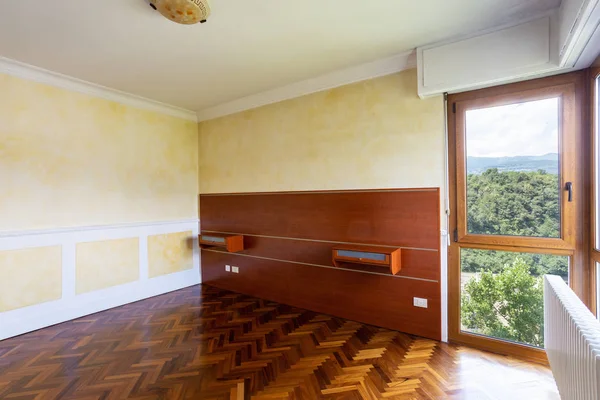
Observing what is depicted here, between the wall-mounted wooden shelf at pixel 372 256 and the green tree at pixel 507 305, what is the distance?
76cm

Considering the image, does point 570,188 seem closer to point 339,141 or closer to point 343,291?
point 339,141

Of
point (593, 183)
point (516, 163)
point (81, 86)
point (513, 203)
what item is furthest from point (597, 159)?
point (81, 86)

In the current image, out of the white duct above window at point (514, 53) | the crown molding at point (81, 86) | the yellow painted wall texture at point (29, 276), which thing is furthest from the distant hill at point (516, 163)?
the yellow painted wall texture at point (29, 276)

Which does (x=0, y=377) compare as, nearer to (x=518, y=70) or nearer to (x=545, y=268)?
(x=545, y=268)

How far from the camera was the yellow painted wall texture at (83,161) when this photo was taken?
314 centimetres

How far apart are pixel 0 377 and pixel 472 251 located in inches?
171

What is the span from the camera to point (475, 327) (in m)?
2.80

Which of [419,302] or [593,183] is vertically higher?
[593,183]

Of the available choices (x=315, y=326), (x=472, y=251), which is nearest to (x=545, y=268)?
(x=472, y=251)

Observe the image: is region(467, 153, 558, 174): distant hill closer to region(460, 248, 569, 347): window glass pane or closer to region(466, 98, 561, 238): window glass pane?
region(466, 98, 561, 238): window glass pane

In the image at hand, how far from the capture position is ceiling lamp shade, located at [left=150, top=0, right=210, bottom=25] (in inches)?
81.1

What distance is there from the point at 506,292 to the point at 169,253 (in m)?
4.47

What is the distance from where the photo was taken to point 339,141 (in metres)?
3.47

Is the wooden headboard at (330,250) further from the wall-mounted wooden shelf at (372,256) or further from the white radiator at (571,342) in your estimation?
the white radiator at (571,342)
